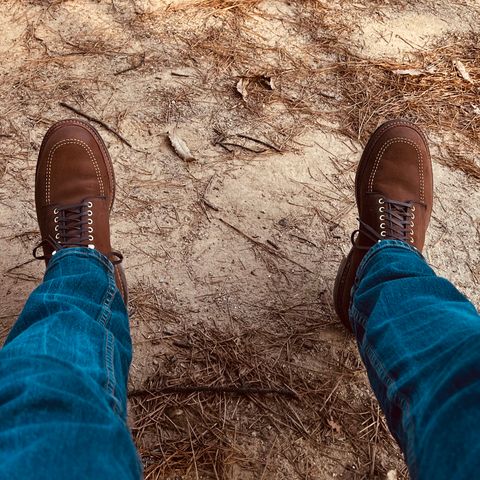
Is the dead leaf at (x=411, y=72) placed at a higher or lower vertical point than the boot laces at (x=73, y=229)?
higher

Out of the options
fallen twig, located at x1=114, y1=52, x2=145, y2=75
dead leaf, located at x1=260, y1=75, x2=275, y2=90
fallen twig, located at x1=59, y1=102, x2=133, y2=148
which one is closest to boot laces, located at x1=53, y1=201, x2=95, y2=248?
fallen twig, located at x1=59, y1=102, x2=133, y2=148

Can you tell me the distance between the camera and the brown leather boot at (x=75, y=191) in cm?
152

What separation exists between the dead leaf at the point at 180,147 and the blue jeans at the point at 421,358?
778 mm

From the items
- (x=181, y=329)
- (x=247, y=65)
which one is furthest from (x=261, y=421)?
(x=247, y=65)

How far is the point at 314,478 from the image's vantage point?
133cm

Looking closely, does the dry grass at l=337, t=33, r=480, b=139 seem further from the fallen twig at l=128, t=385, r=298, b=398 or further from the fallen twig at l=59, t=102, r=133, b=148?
the fallen twig at l=128, t=385, r=298, b=398

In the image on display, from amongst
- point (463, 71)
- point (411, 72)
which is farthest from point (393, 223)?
point (463, 71)

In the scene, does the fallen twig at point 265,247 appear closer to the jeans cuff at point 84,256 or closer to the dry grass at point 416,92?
the jeans cuff at point 84,256

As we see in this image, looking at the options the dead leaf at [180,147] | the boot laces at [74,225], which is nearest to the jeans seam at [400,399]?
the boot laces at [74,225]

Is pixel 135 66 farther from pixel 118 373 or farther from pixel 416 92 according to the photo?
pixel 118 373

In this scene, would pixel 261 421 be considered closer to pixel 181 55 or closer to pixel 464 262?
pixel 464 262

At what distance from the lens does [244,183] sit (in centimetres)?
188

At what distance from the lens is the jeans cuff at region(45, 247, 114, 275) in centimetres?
140

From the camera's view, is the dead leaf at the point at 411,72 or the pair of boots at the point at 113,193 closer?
the pair of boots at the point at 113,193
